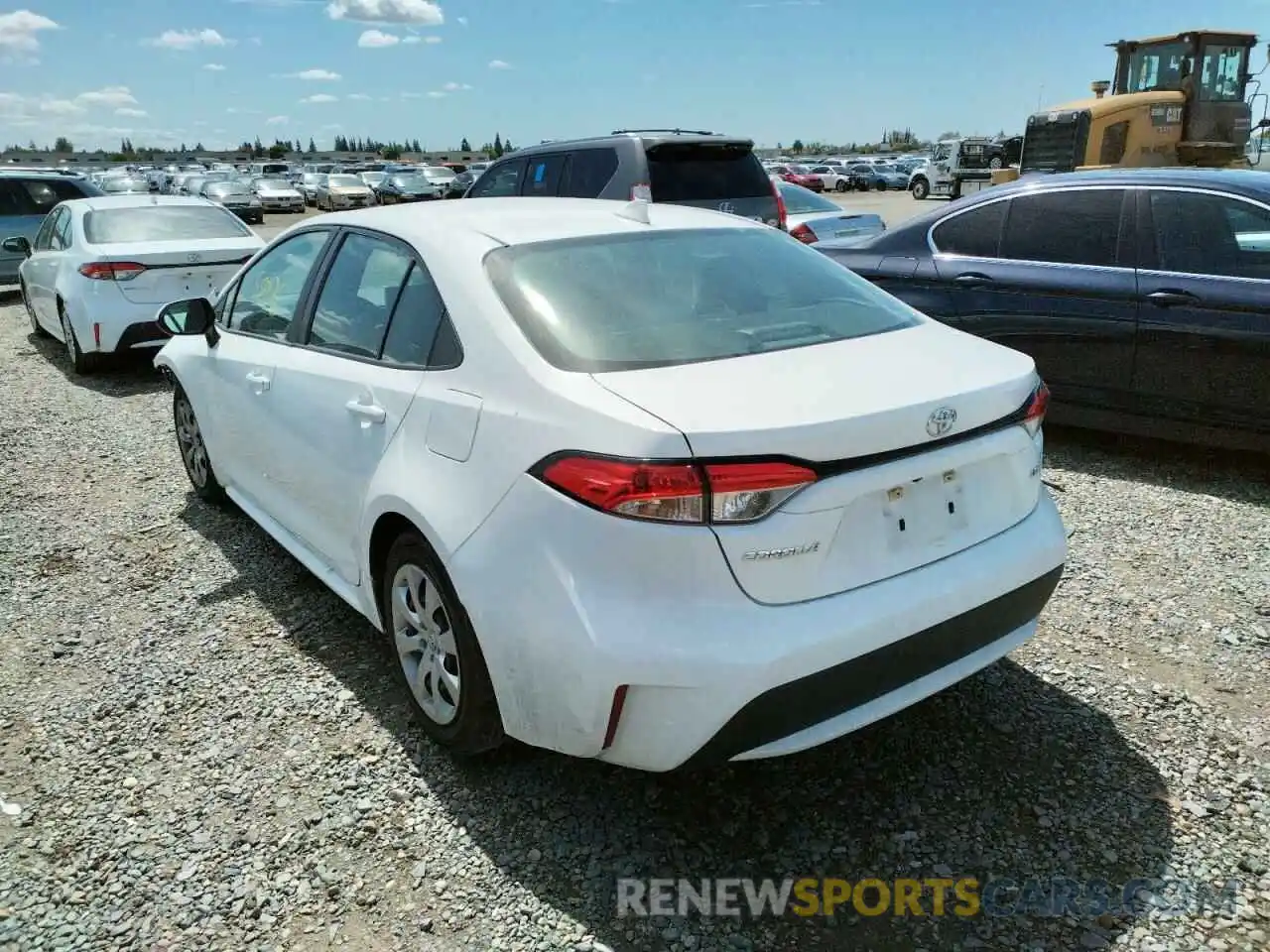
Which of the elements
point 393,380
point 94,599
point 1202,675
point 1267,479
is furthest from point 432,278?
point 1267,479

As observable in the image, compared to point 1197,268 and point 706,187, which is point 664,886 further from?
point 706,187

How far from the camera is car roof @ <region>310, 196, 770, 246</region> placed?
3049mm

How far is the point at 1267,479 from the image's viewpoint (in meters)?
5.18

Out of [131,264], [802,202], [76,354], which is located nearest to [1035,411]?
[131,264]

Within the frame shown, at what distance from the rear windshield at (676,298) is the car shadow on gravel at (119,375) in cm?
624

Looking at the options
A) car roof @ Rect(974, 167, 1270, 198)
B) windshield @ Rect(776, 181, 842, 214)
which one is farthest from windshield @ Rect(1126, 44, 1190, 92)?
car roof @ Rect(974, 167, 1270, 198)

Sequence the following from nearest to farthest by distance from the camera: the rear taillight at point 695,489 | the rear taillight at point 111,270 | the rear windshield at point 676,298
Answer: the rear taillight at point 695,489, the rear windshield at point 676,298, the rear taillight at point 111,270

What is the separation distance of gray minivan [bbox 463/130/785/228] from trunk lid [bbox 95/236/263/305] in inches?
90.1

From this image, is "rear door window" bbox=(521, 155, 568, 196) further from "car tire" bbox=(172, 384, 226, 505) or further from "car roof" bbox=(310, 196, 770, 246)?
"car roof" bbox=(310, 196, 770, 246)

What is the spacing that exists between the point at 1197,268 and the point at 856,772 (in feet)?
12.4

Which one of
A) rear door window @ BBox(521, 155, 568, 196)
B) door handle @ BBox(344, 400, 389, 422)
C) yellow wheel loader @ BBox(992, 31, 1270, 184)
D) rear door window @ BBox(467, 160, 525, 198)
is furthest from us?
yellow wheel loader @ BBox(992, 31, 1270, 184)

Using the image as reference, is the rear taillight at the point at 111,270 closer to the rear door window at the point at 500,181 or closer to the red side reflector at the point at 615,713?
the rear door window at the point at 500,181

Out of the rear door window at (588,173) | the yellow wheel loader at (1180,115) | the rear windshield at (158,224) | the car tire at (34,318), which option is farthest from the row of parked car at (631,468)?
the yellow wheel loader at (1180,115)

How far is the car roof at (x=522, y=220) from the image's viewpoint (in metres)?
3.05
